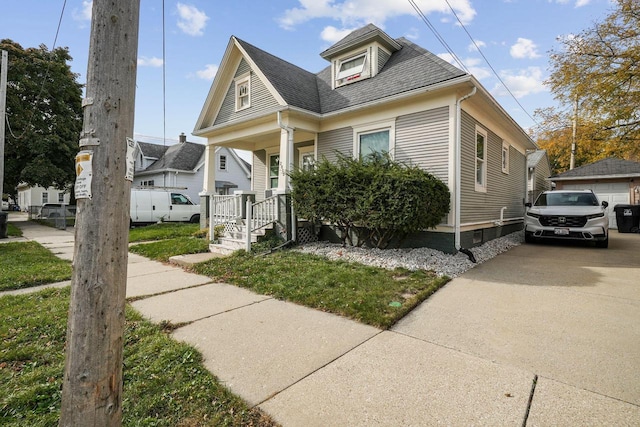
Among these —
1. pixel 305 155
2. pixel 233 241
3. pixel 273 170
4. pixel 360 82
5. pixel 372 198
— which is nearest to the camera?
pixel 372 198

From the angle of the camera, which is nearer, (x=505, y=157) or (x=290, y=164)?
(x=290, y=164)

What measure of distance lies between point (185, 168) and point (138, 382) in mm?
23040

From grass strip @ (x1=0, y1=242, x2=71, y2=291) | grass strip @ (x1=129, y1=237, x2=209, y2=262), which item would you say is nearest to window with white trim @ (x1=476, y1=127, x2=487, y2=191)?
grass strip @ (x1=129, y1=237, x2=209, y2=262)

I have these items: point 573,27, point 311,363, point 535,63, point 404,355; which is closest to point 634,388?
point 404,355

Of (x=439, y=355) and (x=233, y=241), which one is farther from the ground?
(x=233, y=241)

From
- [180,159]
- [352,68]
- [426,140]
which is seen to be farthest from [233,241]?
[180,159]

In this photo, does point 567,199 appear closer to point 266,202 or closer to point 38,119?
point 266,202

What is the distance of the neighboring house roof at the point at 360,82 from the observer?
25.2 feet

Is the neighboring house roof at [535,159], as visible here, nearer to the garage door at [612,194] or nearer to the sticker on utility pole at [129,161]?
the garage door at [612,194]

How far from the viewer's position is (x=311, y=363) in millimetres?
2678

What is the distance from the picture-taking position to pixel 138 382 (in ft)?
7.72

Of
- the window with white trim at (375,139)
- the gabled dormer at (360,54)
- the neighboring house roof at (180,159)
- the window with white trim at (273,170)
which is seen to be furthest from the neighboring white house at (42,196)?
the window with white trim at (375,139)

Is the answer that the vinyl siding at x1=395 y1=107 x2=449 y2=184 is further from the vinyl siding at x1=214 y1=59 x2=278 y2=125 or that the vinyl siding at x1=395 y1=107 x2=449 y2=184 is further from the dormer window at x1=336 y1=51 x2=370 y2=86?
the vinyl siding at x1=214 y1=59 x2=278 y2=125

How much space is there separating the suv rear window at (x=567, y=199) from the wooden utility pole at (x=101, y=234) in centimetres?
1118
